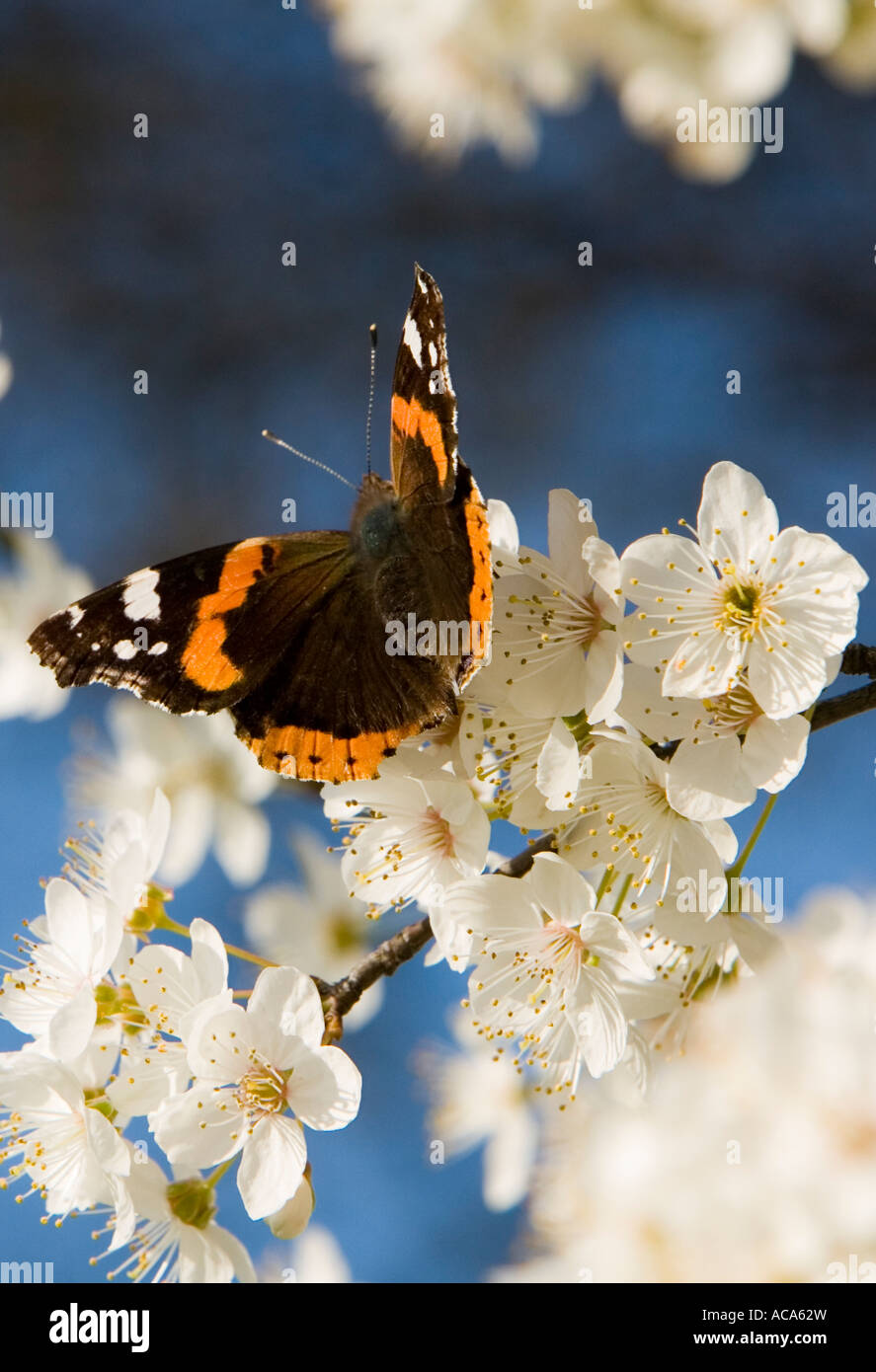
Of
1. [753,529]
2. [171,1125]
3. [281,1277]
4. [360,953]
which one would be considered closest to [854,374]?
[360,953]

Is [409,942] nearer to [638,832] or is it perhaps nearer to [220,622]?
[638,832]

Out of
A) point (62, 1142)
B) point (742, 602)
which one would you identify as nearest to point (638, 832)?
point (742, 602)

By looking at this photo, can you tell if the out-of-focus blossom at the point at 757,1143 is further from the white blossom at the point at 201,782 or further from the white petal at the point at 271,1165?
the white blossom at the point at 201,782

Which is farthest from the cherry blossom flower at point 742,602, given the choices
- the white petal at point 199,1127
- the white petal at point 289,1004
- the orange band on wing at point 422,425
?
the white petal at point 199,1127

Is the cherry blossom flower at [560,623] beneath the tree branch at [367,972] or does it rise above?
above

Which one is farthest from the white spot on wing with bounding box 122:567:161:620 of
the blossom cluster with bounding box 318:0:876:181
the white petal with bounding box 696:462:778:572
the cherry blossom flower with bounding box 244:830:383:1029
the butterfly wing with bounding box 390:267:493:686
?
the blossom cluster with bounding box 318:0:876:181
